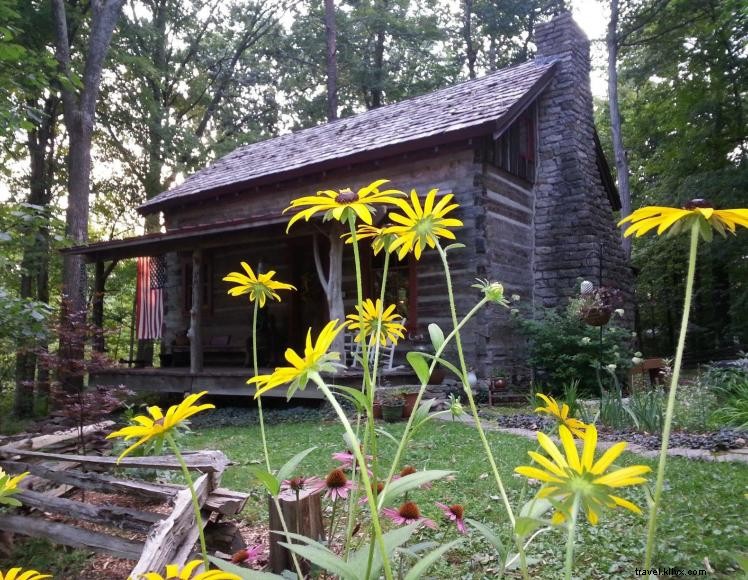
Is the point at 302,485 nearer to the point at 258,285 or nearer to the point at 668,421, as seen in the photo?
the point at 258,285

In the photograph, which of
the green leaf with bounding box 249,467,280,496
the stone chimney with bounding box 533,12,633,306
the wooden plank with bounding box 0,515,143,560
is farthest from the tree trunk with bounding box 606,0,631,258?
the green leaf with bounding box 249,467,280,496

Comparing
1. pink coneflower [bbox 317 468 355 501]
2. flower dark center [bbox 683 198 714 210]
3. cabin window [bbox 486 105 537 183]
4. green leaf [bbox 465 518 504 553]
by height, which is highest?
cabin window [bbox 486 105 537 183]

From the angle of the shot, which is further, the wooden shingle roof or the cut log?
the wooden shingle roof

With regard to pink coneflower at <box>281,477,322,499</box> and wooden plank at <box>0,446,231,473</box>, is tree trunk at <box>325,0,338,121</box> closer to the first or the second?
wooden plank at <box>0,446,231,473</box>

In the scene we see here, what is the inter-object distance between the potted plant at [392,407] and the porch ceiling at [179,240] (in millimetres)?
3021

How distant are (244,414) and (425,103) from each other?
7296 millimetres

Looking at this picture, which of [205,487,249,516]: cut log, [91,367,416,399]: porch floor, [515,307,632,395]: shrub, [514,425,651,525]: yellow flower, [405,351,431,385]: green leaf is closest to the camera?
[514,425,651,525]: yellow flower

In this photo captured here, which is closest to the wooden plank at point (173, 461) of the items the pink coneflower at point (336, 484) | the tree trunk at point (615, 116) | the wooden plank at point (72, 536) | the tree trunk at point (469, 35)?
the wooden plank at point (72, 536)

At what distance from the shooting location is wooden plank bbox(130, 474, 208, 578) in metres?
2.29

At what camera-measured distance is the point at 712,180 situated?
12.8 m

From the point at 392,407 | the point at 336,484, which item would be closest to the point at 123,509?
the point at 336,484

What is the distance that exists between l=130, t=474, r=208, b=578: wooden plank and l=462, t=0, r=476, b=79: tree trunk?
2208cm

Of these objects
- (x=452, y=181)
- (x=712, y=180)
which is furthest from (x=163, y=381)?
(x=712, y=180)

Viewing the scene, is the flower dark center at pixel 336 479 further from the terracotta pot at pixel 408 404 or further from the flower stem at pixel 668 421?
the terracotta pot at pixel 408 404
